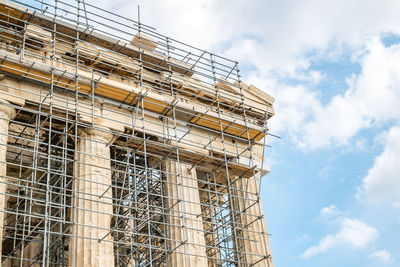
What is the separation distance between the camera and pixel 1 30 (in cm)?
1909

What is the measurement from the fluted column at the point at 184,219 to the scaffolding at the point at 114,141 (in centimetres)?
5

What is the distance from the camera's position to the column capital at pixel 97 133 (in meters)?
20.4

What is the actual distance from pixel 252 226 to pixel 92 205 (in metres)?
7.23

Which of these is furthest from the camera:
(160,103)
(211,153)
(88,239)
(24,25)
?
(211,153)

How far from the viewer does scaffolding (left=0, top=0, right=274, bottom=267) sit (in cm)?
1878

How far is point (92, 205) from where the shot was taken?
61.7ft

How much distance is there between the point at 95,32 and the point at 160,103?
3.81 meters

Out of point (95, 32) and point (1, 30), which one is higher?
point (95, 32)

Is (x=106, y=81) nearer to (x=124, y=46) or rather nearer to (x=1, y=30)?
(x=124, y=46)

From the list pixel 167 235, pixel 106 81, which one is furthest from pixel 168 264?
pixel 106 81

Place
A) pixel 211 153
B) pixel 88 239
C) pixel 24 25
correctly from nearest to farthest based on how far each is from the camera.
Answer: pixel 88 239, pixel 24 25, pixel 211 153

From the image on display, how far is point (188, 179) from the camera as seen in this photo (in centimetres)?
2239

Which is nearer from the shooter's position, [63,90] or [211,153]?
[63,90]

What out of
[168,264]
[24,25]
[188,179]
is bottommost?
[168,264]
